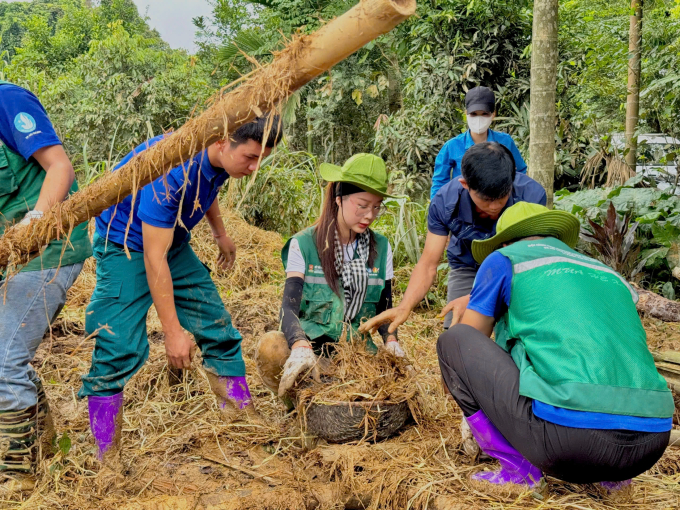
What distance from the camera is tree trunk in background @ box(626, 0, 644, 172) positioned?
725cm

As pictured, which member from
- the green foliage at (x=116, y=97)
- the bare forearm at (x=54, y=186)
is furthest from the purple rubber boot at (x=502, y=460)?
the green foliage at (x=116, y=97)

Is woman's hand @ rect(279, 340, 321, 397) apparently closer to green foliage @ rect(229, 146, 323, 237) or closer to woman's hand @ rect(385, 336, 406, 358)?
woman's hand @ rect(385, 336, 406, 358)

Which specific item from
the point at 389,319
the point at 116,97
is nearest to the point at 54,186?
the point at 389,319

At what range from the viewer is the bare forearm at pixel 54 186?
2.20 meters

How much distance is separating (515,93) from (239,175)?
6.20 meters

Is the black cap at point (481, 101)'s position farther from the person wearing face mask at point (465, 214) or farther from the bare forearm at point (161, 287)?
the bare forearm at point (161, 287)

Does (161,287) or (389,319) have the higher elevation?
(161,287)

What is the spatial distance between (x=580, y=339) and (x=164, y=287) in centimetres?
159

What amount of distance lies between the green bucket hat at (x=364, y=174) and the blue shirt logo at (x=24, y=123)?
1.19m

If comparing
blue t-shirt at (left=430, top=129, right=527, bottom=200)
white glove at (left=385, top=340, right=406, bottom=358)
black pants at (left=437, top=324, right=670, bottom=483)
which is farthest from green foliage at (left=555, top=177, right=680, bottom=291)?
black pants at (left=437, top=324, right=670, bottom=483)

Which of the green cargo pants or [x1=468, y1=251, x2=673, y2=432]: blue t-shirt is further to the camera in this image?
the green cargo pants

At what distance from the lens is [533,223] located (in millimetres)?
2143

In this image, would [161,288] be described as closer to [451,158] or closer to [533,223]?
[533,223]

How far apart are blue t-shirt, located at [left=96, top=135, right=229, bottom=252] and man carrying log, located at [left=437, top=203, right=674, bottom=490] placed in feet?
A: 3.88
